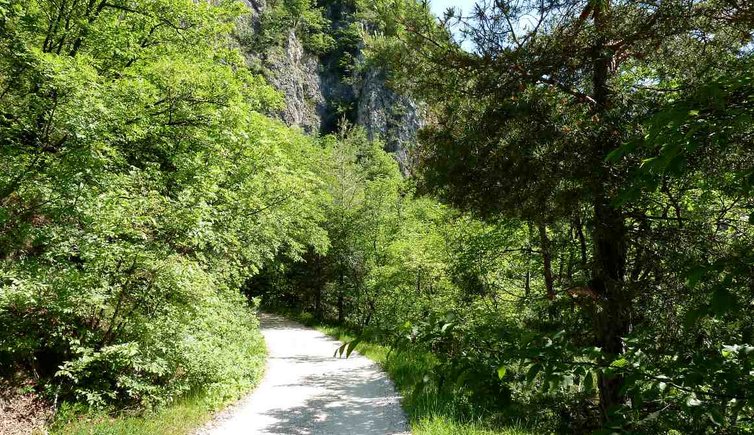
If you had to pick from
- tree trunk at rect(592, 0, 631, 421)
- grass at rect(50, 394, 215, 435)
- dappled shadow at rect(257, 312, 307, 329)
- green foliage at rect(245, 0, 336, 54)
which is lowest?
grass at rect(50, 394, 215, 435)

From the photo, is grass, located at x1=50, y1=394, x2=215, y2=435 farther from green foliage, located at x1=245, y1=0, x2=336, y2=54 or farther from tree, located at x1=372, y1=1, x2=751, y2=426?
green foliage, located at x1=245, y1=0, x2=336, y2=54

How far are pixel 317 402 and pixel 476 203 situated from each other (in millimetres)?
5368

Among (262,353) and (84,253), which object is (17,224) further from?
(262,353)

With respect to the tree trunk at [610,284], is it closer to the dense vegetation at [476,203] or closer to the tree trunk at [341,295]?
the dense vegetation at [476,203]

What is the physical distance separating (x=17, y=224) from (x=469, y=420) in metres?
6.88

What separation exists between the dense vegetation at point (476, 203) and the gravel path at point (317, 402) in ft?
1.99

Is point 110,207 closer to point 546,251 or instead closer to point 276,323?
point 546,251

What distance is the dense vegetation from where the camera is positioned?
1972 millimetres

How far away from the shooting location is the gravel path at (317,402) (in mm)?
6605

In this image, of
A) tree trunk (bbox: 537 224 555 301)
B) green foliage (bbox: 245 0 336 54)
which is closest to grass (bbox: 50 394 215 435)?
tree trunk (bbox: 537 224 555 301)

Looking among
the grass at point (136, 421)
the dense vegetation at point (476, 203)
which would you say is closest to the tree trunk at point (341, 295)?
the dense vegetation at point (476, 203)

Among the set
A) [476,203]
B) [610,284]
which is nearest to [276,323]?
[476,203]

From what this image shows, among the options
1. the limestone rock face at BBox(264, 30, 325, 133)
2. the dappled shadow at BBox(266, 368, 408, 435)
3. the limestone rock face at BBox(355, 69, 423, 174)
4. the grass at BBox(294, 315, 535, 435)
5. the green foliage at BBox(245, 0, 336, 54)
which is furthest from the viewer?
the limestone rock face at BBox(355, 69, 423, 174)

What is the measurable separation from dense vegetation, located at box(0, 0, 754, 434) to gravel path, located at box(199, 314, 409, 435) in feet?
1.99
